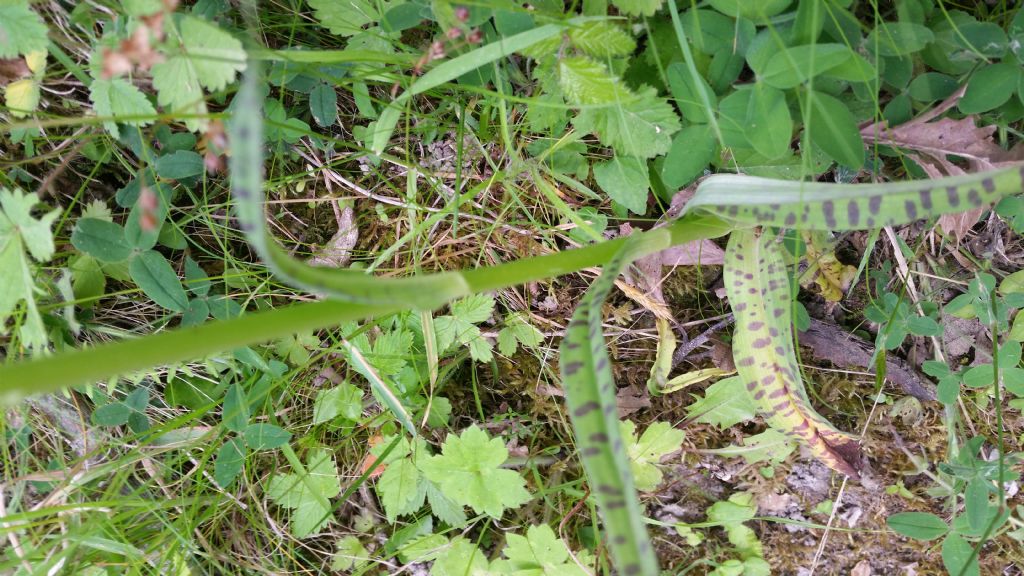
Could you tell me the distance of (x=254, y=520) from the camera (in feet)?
7.61

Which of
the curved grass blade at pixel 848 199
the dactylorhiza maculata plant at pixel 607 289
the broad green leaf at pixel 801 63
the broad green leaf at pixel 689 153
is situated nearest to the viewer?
the dactylorhiza maculata plant at pixel 607 289

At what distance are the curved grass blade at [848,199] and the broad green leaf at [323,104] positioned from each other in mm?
1080

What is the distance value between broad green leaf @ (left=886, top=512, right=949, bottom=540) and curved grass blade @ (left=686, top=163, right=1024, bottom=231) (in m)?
1.15

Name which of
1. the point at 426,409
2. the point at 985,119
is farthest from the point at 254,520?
the point at 985,119

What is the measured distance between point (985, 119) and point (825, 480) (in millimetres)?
1227

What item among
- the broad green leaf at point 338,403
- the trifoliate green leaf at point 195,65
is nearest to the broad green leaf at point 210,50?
the trifoliate green leaf at point 195,65

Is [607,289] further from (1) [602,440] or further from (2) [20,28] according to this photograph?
(2) [20,28]

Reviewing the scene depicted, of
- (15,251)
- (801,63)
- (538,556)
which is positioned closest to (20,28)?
(15,251)

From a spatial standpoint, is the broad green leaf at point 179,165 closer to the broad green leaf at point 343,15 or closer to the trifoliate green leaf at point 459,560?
the broad green leaf at point 343,15

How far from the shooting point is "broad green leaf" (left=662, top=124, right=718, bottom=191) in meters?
1.69

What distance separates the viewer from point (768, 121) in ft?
5.18

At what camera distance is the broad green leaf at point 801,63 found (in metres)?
1.47

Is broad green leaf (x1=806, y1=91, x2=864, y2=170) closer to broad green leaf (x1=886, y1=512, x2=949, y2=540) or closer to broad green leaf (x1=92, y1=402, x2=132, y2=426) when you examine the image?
broad green leaf (x1=886, y1=512, x2=949, y2=540)

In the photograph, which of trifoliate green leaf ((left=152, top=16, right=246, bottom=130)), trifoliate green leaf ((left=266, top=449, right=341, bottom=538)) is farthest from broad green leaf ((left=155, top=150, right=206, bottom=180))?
trifoliate green leaf ((left=266, top=449, right=341, bottom=538))
